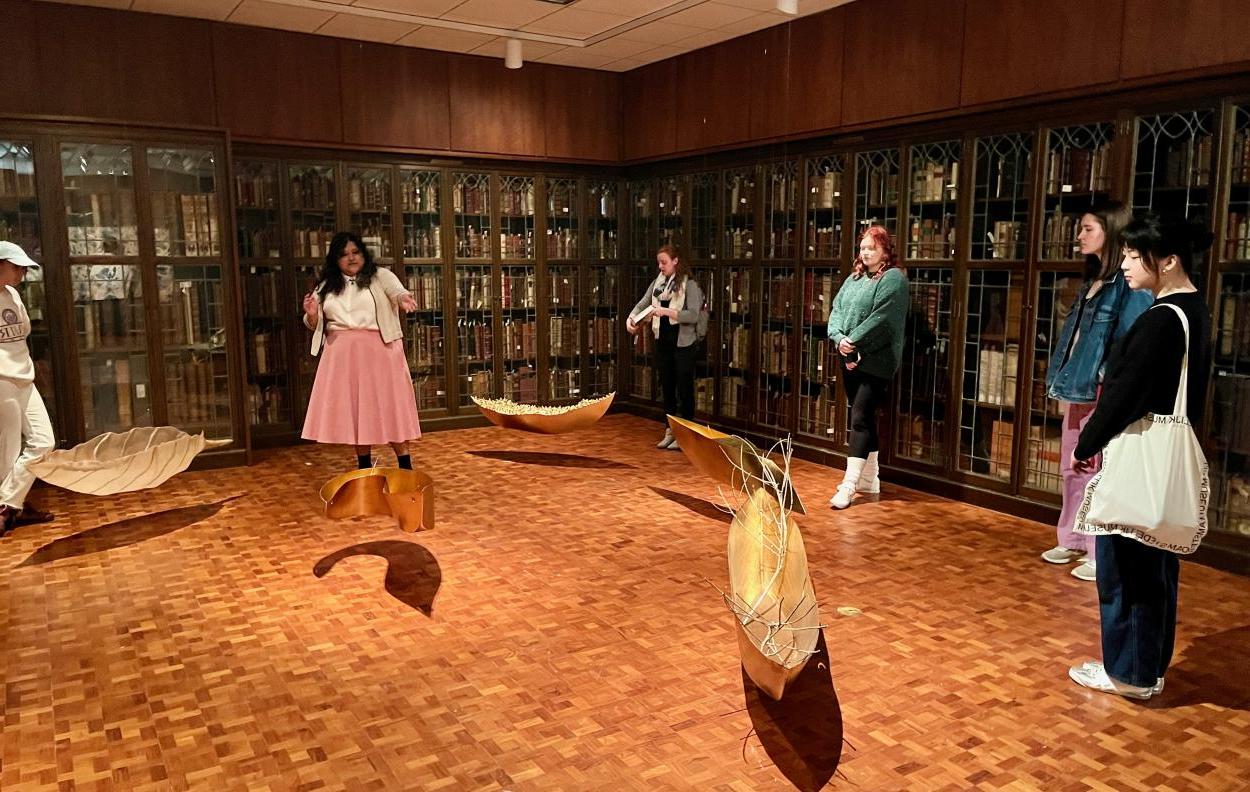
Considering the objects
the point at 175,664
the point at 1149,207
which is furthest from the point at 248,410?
the point at 1149,207

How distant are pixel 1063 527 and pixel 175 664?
4.07 meters

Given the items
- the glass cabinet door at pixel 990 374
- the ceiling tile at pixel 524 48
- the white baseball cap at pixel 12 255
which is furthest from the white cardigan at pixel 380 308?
the glass cabinet door at pixel 990 374

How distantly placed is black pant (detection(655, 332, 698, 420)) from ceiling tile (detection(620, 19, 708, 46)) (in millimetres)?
2298

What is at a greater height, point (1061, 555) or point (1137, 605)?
point (1137, 605)

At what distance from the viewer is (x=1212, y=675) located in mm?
3326

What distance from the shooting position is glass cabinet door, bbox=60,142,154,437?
6008mm

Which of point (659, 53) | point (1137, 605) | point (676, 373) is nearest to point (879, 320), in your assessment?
point (676, 373)

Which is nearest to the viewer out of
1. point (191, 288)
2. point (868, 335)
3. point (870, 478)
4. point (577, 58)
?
point (868, 335)

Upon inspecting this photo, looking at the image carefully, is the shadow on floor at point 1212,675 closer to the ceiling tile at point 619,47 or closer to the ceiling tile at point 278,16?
the ceiling tile at point 619,47

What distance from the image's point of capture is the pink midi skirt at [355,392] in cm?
532

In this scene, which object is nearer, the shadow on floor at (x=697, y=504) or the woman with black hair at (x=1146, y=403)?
the woman with black hair at (x=1146, y=403)

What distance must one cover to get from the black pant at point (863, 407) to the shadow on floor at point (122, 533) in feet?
12.8

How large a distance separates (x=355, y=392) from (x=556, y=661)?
258 cm

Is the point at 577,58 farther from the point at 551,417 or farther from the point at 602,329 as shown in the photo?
the point at 551,417
